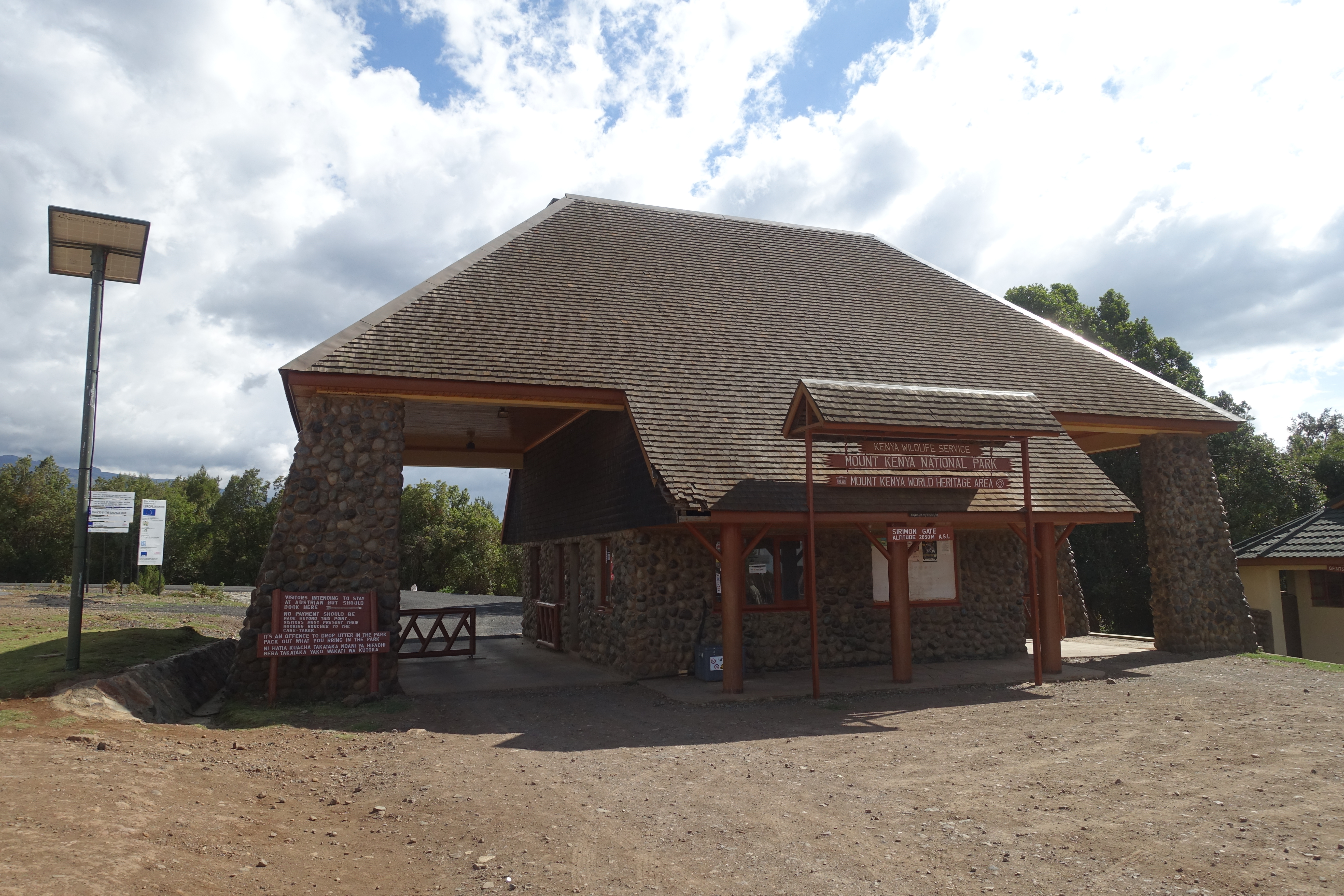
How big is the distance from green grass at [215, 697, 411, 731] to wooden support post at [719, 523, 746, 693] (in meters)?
4.35

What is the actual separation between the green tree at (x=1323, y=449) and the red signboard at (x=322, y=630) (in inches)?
978

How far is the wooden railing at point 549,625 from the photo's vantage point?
17453 mm

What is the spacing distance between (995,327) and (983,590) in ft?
19.9

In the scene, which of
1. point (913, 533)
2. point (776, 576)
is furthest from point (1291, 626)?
point (776, 576)

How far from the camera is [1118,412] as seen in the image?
15.6m

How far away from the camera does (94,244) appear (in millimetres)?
10344

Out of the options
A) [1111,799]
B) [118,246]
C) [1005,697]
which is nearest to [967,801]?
[1111,799]

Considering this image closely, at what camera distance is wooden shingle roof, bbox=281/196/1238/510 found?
12.6 metres

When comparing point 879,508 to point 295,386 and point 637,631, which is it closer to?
point 637,631

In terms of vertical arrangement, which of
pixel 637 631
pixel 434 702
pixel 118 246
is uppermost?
pixel 118 246

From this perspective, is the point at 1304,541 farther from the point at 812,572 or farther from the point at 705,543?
the point at 705,543

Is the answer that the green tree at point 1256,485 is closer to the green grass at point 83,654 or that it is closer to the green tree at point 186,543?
the green grass at point 83,654

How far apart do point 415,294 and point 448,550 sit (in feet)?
112

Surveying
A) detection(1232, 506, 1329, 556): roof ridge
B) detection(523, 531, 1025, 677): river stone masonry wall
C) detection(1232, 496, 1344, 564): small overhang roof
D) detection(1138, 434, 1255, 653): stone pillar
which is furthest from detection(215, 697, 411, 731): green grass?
detection(1232, 506, 1329, 556): roof ridge
